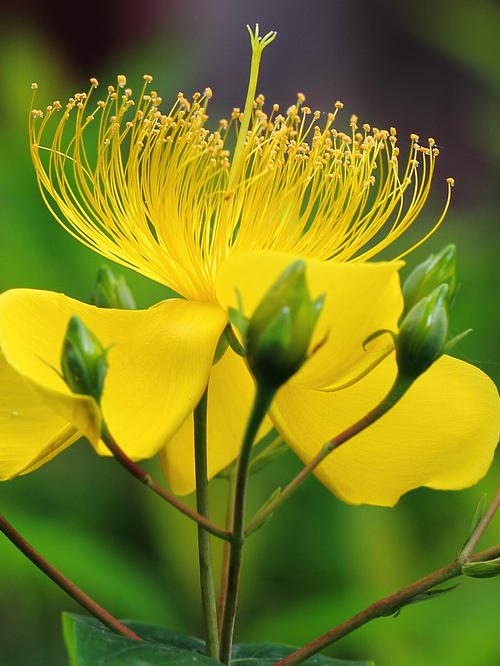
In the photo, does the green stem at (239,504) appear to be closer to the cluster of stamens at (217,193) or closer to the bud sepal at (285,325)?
the bud sepal at (285,325)

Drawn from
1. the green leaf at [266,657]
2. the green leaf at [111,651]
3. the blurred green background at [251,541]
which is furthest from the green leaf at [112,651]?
the blurred green background at [251,541]

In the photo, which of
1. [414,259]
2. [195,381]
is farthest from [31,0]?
[195,381]

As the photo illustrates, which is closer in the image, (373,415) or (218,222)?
(373,415)

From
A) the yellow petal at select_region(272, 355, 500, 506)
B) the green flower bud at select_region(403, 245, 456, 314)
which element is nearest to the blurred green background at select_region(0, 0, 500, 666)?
the yellow petal at select_region(272, 355, 500, 506)

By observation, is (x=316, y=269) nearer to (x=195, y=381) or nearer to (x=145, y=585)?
(x=195, y=381)

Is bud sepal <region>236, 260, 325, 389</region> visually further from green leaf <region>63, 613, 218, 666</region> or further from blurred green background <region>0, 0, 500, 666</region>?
blurred green background <region>0, 0, 500, 666</region>

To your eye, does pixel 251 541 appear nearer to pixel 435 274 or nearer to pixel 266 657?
pixel 266 657

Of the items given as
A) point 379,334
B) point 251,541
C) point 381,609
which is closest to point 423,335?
point 379,334
